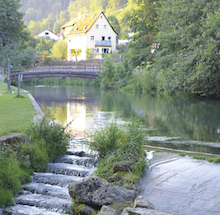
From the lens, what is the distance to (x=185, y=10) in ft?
80.6

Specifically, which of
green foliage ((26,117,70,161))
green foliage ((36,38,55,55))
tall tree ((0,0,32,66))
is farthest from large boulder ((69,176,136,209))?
green foliage ((36,38,55,55))

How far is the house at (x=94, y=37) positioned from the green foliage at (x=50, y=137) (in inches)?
2475

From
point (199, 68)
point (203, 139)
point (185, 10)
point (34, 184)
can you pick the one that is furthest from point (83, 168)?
point (185, 10)

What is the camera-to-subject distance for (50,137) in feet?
34.5

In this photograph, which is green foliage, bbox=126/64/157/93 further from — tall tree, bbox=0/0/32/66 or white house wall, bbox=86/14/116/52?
white house wall, bbox=86/14/116/52

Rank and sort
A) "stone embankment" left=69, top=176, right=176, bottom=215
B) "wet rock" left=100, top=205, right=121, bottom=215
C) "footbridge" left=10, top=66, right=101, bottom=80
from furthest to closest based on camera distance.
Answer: "footbridge" left=10, top=66, right=101, bottom=80 < "stone embankment" left=69, top=176, right=176, bottom=215 < "wet rock" left=100, top=205, right=121, bottom=215

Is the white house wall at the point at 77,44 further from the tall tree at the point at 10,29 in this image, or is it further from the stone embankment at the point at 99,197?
the stone embankment at the point at 99,197

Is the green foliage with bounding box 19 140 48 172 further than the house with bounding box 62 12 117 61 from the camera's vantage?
No

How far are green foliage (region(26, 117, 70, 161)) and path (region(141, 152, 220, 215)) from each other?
2850mm

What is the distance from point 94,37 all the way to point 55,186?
70.2m

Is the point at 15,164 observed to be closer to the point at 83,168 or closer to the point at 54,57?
the point at 83,168

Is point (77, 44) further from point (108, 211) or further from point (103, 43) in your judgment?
point (108, 211)

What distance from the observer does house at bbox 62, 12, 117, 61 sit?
248ft

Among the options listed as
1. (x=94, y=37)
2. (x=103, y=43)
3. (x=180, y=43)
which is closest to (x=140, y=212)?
(x=180, y=43)
